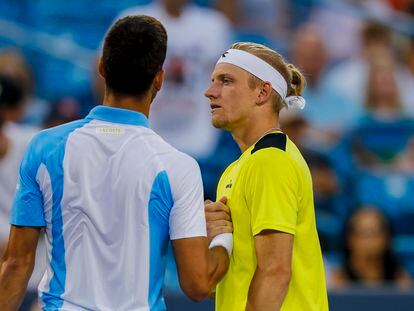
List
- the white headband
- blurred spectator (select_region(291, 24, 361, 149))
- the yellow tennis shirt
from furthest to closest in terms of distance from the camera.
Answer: blurred spectator (select_region(291, 24, 361, 149))
the white headband
the yellow tennis shirt

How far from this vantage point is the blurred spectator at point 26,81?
8836 mm

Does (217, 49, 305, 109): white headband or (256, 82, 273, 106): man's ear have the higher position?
(217, 49, 305, 109): white headband

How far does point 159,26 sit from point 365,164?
201 inches

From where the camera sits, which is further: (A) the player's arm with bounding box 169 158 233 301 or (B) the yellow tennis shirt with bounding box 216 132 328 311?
(B) the yellow tennis shirt with bounding box 216 132 328 311

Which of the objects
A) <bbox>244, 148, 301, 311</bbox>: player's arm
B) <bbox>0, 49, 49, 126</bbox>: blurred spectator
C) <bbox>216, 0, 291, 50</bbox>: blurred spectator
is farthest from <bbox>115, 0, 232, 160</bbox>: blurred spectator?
<bbox>244, 148, 301, 311</bbox>: player's arm

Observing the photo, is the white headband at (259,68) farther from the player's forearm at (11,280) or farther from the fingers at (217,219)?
the player's forearm at (11,280)

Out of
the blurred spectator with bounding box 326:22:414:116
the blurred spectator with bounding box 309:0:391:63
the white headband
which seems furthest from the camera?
the blurred spectator with bounding box 309:0:391:63

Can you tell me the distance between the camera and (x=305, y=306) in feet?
13.3

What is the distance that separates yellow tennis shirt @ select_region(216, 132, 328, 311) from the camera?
13.0 feet

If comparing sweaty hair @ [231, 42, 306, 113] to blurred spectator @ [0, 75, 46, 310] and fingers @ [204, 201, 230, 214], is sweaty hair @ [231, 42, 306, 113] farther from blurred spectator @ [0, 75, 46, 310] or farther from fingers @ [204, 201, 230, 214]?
blurred spectator @ [0, 75, 46, 310]

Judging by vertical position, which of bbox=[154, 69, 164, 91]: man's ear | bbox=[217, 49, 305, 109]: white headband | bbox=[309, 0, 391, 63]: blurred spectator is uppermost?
bbox=[309, 0, 391, 63]: blurred spectator

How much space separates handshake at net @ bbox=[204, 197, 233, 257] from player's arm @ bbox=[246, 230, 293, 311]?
128 millimetres

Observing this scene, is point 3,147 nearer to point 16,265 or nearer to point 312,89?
point 16,265

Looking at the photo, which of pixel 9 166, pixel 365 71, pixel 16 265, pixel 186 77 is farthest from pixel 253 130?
pixel 365 71
